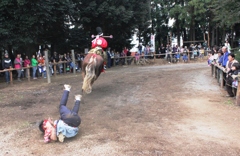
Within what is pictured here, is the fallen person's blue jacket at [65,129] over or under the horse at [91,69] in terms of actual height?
under

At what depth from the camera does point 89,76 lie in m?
8.64

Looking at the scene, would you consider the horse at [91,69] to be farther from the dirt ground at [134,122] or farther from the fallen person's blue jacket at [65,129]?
A: the fallen person's blue jacket at [65,129]

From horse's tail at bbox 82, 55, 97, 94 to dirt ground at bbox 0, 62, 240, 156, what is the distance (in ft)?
1.32

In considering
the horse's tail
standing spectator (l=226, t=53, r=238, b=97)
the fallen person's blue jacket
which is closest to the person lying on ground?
the fallen person's blue jacket

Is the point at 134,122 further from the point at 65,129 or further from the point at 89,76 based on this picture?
the point at 89,76

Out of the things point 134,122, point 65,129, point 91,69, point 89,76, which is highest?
point 91,69

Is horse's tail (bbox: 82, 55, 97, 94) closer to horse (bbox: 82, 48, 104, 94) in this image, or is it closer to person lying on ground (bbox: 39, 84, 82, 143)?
horse (bbox: 82, 48, 104, 94)

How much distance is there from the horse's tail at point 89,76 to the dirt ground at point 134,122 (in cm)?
40

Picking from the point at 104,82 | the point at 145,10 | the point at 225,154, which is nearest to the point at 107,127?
the point at 225,154

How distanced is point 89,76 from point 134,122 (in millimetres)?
3004

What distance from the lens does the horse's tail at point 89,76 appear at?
8555 millimetres

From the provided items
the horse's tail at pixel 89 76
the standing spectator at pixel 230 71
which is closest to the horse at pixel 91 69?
the horse's tail at pixel 89 76

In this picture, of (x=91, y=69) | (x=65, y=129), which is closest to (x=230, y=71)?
(x=91, y=69)

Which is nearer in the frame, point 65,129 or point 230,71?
point 65,129
